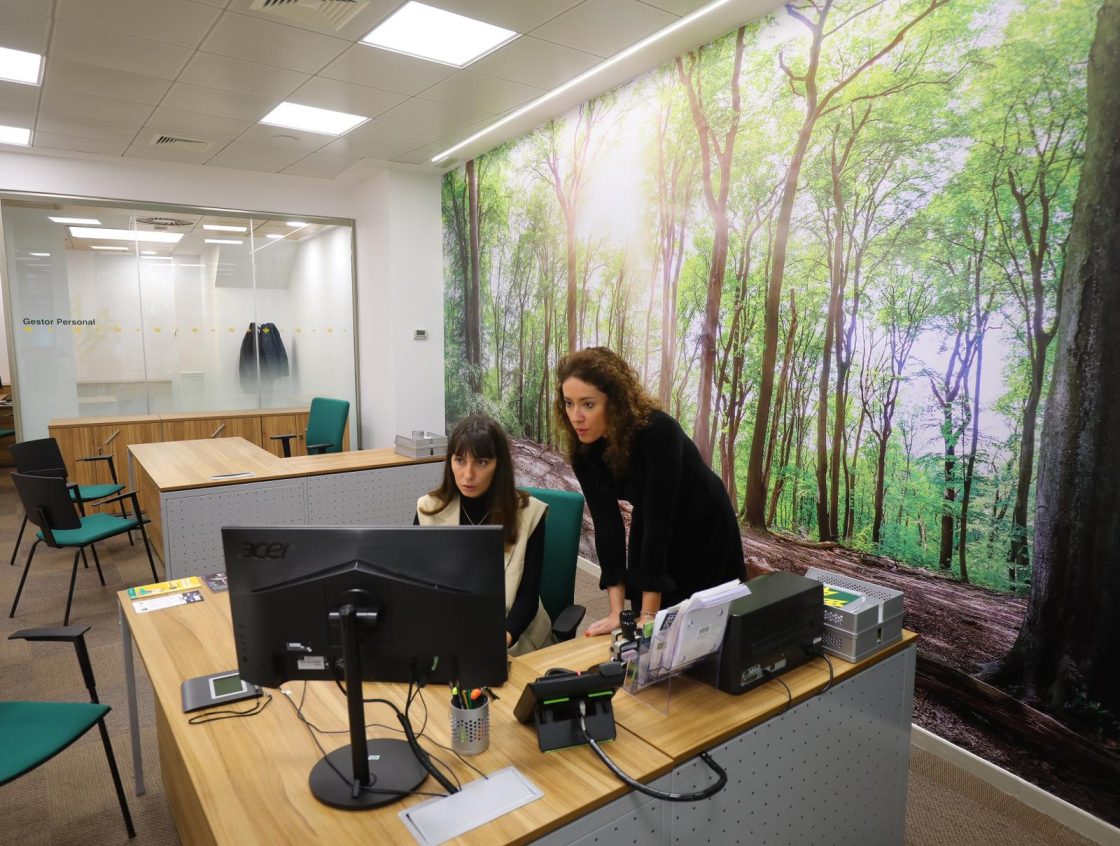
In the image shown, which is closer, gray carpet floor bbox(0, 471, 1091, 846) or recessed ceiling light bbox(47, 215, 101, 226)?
gray carpet floor bbox(0, 471, 1091, 846)

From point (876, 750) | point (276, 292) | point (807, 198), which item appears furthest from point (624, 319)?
point (276, 292)

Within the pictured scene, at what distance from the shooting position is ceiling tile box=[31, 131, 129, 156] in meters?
5.06

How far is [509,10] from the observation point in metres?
3.04

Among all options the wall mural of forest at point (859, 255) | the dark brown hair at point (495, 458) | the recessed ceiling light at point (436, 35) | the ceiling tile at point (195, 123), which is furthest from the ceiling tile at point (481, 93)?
the dark brown hair at point (495, 458)

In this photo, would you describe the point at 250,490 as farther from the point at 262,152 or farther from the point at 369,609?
the point at 262,152

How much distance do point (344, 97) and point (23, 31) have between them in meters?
1.57

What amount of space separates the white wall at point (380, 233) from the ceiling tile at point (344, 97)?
166cm

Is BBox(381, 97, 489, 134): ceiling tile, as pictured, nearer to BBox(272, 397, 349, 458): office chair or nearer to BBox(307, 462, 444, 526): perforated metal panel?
BBox(272, 397, 349, 458): office chair

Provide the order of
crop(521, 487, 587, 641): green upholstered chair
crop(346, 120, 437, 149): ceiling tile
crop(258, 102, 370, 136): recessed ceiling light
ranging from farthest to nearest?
crop(346, 120, 437, 149): ceiling tile → crop(258, 102, 370, 136): recessed ceiling light → crop(521, 487, 587, 641): green upholstered chair

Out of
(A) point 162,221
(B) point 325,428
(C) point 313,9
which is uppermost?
(C) point 313,9

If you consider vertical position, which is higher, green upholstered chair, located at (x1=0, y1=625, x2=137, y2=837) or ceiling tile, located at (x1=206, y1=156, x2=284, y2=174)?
ceiling tile, located at (x1=206, y1=156, x2=284, y2=174)

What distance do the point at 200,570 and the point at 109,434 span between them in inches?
113

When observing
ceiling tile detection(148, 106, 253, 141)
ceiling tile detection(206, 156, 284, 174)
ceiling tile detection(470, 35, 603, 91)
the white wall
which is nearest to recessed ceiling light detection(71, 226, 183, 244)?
the white wall

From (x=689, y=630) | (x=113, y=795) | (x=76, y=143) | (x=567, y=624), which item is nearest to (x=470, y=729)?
(x=689, y=630)
